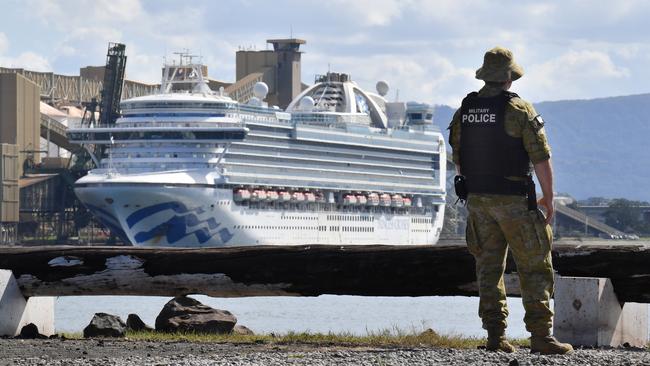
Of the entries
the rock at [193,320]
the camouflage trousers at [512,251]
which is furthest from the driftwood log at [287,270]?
the camouflage trousers at [512,251]

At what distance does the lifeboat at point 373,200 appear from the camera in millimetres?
88938

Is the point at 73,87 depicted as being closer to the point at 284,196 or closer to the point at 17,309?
the point at 284,196

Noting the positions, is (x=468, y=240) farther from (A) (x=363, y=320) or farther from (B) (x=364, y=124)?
(B) (x=364, y=124)

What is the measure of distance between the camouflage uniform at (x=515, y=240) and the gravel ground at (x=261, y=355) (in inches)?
10.0

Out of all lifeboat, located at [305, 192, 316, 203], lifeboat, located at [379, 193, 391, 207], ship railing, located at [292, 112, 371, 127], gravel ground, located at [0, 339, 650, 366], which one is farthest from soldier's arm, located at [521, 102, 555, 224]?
lifeboat, located at [379, 193, 391, 207]

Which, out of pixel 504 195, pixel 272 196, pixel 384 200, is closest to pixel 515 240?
pixel 504 195

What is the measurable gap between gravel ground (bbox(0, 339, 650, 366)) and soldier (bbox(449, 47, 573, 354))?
0.27 metres

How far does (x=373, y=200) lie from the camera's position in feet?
292

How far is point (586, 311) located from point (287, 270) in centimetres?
202

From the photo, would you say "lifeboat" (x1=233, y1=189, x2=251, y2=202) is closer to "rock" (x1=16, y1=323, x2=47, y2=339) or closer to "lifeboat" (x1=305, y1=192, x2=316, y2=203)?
"lifeboat" (x1=305, y1=192, x2=316, y2=203)

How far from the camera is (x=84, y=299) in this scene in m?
36.5

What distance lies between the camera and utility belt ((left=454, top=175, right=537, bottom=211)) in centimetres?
905

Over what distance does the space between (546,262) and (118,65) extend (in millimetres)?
90145

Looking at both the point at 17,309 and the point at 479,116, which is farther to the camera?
the point at 17,309
